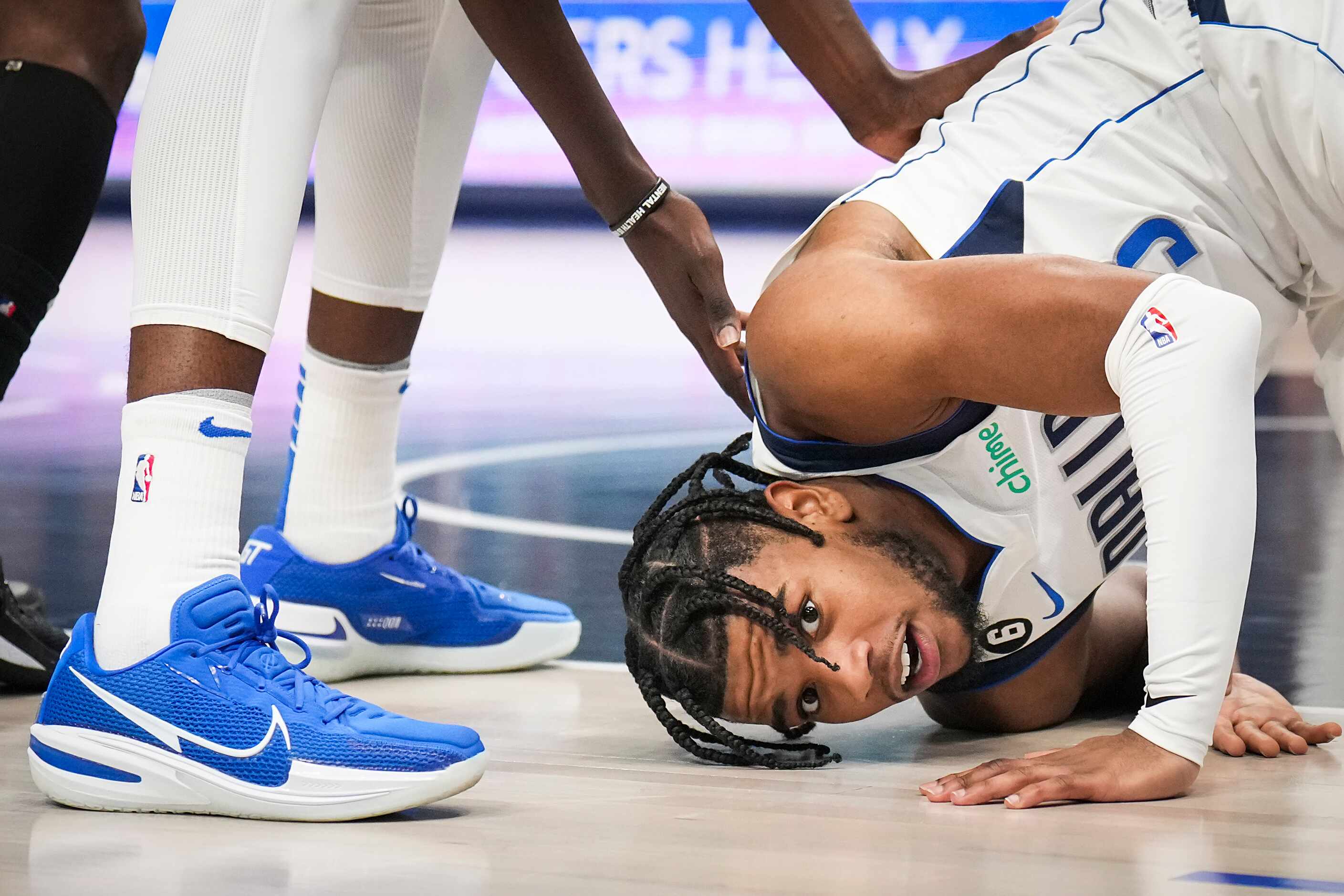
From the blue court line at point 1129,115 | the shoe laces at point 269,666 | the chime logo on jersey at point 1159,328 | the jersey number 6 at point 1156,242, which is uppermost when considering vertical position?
the blue court line at point 1129,115

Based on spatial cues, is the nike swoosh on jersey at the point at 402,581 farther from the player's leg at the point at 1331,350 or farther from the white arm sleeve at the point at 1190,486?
the player's leg at the point at 1331,350

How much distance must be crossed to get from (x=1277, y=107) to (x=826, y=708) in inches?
39.1

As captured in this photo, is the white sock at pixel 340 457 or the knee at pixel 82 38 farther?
the white sock at pixel 340 457

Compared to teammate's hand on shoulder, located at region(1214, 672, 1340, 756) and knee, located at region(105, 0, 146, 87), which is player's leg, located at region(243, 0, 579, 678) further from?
teammate's hand on shoulder, located at region(1214, 672, 1340, 756)

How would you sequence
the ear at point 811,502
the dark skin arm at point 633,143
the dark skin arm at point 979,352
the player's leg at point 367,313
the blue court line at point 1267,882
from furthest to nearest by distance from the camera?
1. the player's leg at point 367,313
2. the dark skin arm at point 633,143
3. the ear at point 811,502
4. the dark skin arm at point 979,352
5. the blue court line at point 1267,882

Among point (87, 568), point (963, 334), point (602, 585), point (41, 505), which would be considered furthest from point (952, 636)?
point (41, 505)

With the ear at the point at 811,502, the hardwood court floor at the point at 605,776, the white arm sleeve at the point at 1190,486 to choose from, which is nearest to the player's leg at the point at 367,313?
the hardwood court floor at the point at 605,776

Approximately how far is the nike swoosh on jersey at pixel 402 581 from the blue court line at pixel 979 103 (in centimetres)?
92

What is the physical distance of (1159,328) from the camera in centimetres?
143

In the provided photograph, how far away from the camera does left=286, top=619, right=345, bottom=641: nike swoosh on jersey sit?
2.20 meters

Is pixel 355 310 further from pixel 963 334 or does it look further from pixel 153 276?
pixel 963 334

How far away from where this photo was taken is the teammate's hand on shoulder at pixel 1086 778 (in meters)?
1.44

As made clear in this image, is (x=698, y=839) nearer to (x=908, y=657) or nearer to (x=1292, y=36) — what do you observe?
(x=908, y=657)

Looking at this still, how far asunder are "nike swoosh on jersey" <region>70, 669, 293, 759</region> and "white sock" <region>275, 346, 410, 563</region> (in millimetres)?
804
